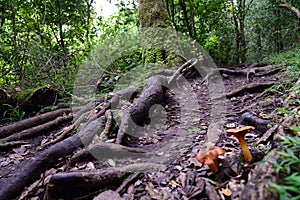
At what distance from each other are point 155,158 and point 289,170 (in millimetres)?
1406

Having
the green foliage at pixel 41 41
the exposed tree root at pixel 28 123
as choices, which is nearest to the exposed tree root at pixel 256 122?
the exposed tree root at pixel 28 123

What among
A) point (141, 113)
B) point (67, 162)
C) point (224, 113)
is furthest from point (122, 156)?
point (224, 113)

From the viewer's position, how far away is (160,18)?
5.98 m

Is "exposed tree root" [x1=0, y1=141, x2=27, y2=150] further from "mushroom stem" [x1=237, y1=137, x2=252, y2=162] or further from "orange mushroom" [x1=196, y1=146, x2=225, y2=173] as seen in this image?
"mushroom stem" [x1=237, y1=137, x2=252, y2=162]

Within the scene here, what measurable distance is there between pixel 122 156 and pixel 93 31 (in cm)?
849

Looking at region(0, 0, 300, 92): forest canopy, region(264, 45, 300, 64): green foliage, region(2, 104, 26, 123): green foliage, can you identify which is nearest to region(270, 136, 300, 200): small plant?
region(264, 45, 300, 64): green foliage

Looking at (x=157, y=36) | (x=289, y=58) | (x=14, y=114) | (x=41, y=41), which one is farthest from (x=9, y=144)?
(x=289, y=58)

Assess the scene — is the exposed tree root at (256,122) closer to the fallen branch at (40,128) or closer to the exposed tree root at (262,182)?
the exposed tree root at (262,182)

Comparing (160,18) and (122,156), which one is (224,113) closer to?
(122,156)

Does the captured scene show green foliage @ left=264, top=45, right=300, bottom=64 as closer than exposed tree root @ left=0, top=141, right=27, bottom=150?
No

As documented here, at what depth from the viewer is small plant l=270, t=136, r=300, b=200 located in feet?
3.72

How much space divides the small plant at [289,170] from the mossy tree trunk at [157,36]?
413 cm

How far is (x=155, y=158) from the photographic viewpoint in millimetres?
2443

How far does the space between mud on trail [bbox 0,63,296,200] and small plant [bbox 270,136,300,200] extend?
0.18ft
